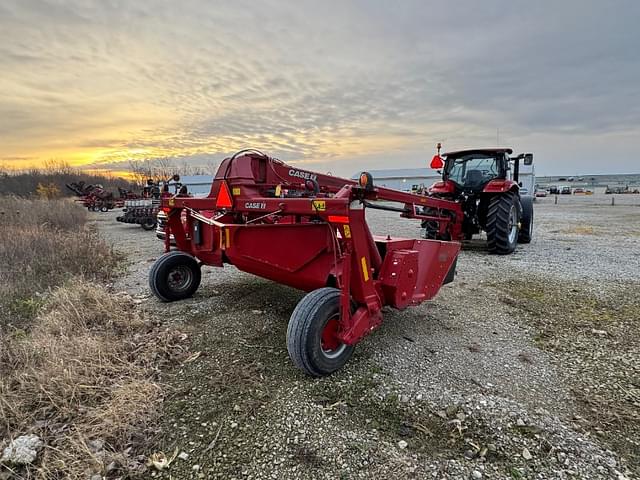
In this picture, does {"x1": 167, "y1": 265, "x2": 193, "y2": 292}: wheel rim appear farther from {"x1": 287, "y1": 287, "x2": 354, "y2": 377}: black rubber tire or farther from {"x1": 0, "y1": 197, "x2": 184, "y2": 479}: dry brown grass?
{"x1": 287, "y1": 287, "x2": 354, "y2": 377}: black rubber tire

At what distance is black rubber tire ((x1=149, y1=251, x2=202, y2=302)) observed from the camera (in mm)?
4641

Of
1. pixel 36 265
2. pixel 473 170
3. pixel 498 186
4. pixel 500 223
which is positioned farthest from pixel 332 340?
pixel 473 170

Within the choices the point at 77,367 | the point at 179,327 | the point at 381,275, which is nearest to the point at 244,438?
the point at 77,367

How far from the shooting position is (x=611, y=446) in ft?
7.13

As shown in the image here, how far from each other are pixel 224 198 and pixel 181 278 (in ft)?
5.25

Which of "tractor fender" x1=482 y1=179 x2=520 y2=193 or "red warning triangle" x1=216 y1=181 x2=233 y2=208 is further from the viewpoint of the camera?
"tractor fender" x1=482 y1=179 x2=520 y2=193

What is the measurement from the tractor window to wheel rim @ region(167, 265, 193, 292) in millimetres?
6114

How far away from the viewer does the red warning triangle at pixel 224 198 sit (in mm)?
3886

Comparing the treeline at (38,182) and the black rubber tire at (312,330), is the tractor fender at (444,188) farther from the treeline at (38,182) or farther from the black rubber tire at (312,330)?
the treeline at (38,182)

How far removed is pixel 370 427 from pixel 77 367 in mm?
2100

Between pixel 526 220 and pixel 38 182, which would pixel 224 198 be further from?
pixel 38 182

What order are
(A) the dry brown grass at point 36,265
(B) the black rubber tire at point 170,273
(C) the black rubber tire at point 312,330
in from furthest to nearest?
(B) the black rubber tire at point 170,273
(A) the dry brown grass at point 36,265
(C) the black rubber tire at point 312,330

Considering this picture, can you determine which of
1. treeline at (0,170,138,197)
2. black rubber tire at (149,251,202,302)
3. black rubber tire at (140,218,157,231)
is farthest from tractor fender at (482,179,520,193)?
treeline at (0,170,138,197)

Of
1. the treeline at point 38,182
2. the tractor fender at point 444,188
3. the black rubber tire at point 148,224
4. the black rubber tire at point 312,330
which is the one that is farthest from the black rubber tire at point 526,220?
the treeline at point 38,182
